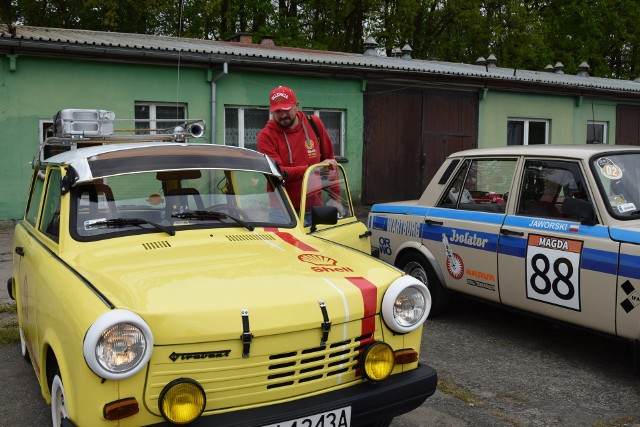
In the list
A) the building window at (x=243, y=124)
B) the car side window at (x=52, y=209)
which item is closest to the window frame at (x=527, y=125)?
the building window at (x=243, y=124)

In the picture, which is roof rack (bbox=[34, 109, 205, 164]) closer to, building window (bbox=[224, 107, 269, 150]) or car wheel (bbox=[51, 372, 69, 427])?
car wheel (bbox=[51, 372, 69, 427])

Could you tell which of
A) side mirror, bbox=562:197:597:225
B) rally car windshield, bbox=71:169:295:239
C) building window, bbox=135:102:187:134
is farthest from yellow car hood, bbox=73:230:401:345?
building window, bbox=135:102:187:134

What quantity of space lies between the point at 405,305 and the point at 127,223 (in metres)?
1.68

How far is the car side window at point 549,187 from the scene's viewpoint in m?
5.34

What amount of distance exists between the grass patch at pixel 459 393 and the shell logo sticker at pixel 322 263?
150 cm

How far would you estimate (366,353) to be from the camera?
3285mm

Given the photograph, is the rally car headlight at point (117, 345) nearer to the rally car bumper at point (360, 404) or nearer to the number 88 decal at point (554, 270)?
the rally car bumper at point (360, 404)

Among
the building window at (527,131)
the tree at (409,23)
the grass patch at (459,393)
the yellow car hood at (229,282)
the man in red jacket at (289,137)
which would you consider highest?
the tree at (409,23)

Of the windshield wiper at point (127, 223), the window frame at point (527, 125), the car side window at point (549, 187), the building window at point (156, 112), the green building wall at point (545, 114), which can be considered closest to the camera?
the windshield wiper at point (127, 223)

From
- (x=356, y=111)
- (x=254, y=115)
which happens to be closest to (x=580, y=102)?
(x=356, y=111)

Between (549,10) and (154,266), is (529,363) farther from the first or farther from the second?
(549,10)

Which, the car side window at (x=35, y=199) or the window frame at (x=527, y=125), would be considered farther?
the window frame at (x=527, y=125)

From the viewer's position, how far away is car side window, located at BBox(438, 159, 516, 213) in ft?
19.6

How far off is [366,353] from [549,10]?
39.0 metres
